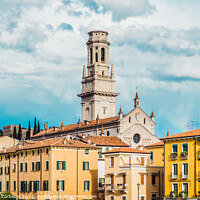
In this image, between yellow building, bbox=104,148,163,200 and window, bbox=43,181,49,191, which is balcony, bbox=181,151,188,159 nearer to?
yellow building, bbox=104,148,163,200

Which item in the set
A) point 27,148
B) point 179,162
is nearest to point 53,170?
point 27,148

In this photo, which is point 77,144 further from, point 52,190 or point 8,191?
point 8,191

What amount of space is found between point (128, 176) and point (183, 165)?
913 cm

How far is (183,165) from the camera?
6662 cm

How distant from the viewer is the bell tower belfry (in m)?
138

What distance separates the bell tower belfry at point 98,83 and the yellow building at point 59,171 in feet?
173

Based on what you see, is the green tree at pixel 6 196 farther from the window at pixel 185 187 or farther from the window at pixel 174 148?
the window at pixel 185 187

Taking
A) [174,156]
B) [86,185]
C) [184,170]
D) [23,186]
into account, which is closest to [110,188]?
[86,185]

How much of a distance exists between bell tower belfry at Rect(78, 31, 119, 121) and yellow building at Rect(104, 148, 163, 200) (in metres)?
60.5

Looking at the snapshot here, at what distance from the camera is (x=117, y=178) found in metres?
74.5

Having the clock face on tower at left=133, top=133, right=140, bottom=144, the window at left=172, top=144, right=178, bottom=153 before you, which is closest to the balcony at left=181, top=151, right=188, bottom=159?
the window at left=172, top=144, right=178, bottom=153

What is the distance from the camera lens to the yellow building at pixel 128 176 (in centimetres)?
7244

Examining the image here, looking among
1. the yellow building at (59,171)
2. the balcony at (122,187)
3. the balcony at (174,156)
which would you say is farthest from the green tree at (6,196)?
the balcony at (174,156)

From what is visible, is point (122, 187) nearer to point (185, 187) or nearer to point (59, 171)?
point (185, 187)
